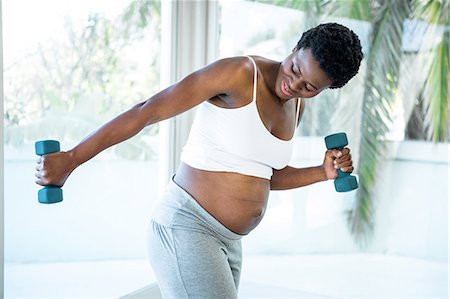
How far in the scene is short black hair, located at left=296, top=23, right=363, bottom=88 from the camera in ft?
4.81

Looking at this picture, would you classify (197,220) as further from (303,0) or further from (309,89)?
(303,0)

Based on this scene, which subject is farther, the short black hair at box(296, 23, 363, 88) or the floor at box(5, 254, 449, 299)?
the floor at box(5, 254, 449, 299)

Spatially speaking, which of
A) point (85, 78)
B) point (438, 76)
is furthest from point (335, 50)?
point (85, 78)

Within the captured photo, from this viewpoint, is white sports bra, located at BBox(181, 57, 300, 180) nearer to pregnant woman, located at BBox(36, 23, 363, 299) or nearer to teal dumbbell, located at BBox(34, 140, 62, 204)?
pregnant woman, located at BBox(36, 23, 363, 299)

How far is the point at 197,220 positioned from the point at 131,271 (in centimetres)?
121

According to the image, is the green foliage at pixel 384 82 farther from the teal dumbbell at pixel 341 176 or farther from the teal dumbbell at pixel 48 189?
the teal dumbbell at pixel 48 189

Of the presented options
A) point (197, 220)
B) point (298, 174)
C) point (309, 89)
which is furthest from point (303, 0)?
point (197, 220)

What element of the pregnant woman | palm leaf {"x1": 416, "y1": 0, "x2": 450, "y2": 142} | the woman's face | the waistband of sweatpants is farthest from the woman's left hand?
palm leaf {"x1": 416, "y1": 0, "x2": 450, "y2": 142}

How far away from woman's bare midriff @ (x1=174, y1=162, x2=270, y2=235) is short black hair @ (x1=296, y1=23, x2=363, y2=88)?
369 mm

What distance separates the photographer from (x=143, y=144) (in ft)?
8.62

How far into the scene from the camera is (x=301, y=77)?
1.50 meters

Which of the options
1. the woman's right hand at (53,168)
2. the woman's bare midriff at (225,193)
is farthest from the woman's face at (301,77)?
the woman's right hand at (53,168)

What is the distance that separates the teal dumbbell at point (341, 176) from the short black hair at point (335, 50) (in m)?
0.27

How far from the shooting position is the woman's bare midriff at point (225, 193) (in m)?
1.58
